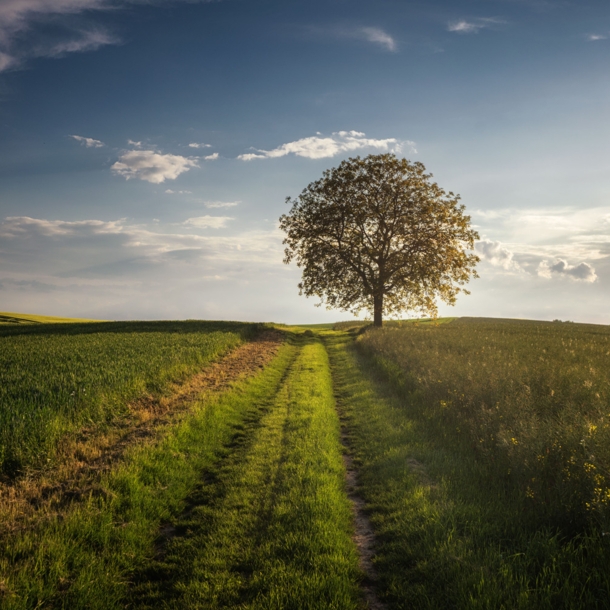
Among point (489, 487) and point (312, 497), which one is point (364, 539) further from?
point (489, 487)

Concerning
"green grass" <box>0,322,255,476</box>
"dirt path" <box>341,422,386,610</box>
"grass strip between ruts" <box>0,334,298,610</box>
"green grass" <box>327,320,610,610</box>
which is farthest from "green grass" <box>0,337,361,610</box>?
"green grass" <box>0,322,255,476</box>

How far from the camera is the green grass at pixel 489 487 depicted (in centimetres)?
477

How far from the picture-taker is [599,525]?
223 inches

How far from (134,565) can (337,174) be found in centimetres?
3780

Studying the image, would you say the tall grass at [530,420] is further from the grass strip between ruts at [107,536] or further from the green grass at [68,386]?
the green grass at [68,386]

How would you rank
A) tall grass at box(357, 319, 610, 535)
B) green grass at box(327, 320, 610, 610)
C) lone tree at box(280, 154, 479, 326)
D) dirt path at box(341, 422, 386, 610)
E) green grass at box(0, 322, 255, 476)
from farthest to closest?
lone tree at box(280, 154, 479, 326)
green grass at box(0, 322, 255, 476)
tall grass at box(357, 319, 610, 535)
dirt path at box(341, 422, 386, 610)
green grass at box(327, 320, 610, 610)

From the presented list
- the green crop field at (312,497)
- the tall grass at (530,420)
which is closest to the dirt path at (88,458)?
the green crop field at (312,497)

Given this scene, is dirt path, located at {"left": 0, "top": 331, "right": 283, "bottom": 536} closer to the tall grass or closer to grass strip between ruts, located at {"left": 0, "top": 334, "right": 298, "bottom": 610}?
grass strip between ruts, located at {"left": 0, "top": 334, "right": 298, "bottom": 610}

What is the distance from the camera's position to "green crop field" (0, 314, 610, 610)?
486 cm

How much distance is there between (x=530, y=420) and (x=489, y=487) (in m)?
2.08

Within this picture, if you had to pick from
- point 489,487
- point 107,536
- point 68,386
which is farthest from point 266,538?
point 68,386

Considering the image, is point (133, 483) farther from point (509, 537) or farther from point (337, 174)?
point (337, 174)

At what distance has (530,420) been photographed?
854cm

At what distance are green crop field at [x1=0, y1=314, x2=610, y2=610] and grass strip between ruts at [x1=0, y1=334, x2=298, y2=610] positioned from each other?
0.03 m
